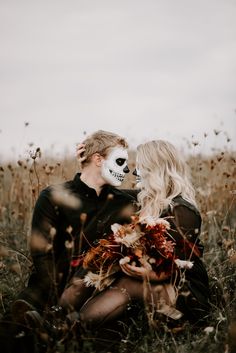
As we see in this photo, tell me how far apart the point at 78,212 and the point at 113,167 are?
461 mm

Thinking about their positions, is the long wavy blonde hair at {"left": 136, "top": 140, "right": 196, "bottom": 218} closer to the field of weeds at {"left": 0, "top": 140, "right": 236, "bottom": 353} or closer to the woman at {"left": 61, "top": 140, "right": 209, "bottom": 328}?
the woman at {"left": 61, "top": 140, "right": 209, "bottom": 328}

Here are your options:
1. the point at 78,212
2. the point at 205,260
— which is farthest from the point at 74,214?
the point at 205,260

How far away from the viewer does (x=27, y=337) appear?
261cm

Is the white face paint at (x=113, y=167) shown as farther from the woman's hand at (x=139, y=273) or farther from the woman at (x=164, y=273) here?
the woman's hand at (x=139, y=273)

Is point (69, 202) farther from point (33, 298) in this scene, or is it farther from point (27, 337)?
point (27, 337)

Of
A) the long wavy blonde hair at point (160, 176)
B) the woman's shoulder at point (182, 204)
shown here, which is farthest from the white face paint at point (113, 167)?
the woman's shoulder at point (182, 204)

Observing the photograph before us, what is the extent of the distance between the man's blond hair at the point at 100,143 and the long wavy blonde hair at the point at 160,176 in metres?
0.40

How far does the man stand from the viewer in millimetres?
3197

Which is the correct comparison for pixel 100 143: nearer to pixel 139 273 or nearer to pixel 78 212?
pixel 78 212

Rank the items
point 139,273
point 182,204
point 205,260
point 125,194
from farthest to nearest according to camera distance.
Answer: point 205,260 < point 125,194 < point 182,204 < point 139,273

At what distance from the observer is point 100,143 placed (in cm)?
369

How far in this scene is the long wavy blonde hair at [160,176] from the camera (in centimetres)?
312

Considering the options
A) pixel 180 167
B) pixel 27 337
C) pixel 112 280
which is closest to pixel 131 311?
pixel 112 280

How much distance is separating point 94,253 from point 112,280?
21cm
